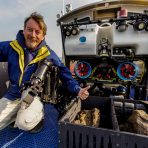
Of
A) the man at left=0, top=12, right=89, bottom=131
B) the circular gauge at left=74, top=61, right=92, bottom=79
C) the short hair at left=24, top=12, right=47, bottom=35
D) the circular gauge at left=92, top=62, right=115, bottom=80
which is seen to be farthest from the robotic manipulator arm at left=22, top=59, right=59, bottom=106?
the circular gauge at left=92, top=62, right=115, bottom=80

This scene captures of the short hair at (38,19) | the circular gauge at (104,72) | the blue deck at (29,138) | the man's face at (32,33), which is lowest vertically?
the blue deck at (29,138)

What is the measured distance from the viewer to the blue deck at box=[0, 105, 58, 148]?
1.58m

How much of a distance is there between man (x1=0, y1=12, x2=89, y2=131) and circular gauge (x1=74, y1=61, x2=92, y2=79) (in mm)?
914

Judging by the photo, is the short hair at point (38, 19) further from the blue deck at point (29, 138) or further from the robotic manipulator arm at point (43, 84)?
the blue deck at point (29, 138)

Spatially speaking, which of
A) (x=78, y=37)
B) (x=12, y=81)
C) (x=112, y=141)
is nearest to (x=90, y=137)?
(x=112, y=141)

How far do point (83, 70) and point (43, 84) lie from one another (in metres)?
1.20

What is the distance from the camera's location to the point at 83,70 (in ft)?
9.82

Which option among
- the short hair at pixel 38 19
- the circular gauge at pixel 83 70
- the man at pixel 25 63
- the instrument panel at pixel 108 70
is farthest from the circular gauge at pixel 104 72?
the short hair at pixel 38 19

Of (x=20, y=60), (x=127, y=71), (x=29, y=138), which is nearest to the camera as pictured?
(x=29, y=138)

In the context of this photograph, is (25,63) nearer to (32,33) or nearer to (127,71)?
(32,33)

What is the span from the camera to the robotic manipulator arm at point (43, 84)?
1660 millimetres

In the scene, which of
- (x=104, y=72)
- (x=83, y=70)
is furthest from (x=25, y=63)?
(x=104, y=72)

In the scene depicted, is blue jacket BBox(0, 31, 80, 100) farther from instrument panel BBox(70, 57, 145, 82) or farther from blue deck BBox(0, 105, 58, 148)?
instrument panel BBox(70, 57, 145, 82)

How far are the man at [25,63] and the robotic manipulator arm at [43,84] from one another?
88 millimetres
